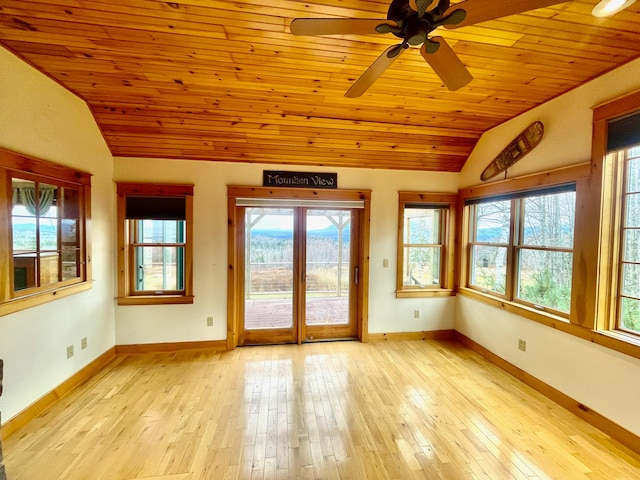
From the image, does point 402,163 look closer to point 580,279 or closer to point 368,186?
point 368,186

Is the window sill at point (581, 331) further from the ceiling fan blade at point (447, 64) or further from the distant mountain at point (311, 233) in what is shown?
the ceiling fan blade at point (447, 64)

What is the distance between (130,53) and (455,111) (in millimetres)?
2935

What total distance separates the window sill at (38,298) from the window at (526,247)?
4.44 m

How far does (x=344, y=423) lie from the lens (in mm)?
2254

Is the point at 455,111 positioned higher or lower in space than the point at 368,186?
higher

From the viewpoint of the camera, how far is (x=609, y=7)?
156cm

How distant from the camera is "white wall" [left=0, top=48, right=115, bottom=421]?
207cm

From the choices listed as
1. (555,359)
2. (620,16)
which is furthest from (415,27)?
(555,359)

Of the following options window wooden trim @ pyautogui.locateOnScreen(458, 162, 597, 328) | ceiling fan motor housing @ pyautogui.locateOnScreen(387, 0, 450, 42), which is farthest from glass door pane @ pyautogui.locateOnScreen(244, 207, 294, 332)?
ceiling fan motor housing @ pyautogui.locateOnScreen(387, 0, 450, 42)

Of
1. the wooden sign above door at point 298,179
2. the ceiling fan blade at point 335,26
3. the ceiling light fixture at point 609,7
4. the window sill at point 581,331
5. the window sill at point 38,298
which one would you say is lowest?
the window sill at point 581,331

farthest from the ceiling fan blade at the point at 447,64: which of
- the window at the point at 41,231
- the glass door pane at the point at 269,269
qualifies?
the window at the point at 41,231

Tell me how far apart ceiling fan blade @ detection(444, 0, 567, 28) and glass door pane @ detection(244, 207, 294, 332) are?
2.78 meters

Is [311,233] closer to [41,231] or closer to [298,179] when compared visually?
[298,179]

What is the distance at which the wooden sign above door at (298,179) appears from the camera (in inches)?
143
